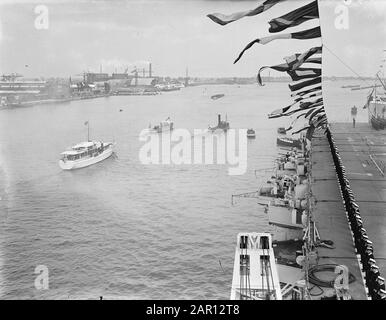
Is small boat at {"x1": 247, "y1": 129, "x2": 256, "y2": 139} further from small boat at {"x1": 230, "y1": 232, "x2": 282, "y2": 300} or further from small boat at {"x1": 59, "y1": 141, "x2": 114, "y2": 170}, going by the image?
small boat at {"x1": 230, "y1": 232, "x2": 282, "y2": 300}

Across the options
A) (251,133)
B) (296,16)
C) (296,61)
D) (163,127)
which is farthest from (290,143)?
(296,16)

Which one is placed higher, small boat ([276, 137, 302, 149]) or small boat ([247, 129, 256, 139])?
small boat ([247, 129, 256, 139])

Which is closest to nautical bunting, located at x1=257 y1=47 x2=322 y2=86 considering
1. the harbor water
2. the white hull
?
the harbor water

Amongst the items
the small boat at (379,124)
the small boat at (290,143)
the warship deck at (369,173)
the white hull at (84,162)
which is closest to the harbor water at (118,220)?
the white hull at (84,162)

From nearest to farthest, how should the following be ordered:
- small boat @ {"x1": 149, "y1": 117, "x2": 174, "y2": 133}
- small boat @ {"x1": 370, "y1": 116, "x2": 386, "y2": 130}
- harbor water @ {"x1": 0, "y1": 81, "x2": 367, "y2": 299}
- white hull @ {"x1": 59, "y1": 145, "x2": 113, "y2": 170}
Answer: harbor water @ {"x1": 0, "y1": 81, "x2": 367, "y2": 299}
white hull @ {"x1": 59, "y1": 145, "x2": 113, "y2": 170}
small boat @ {"x1": 370, "y1": 116, "x2": 386, "y2": 130}
small boat @ {"x1": 149, "y1": 117, "x2": 174, "y2": 133}

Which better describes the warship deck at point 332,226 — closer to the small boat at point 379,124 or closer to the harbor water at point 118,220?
the harbor water at point 118,220

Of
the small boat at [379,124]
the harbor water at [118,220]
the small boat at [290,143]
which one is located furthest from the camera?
the small boat at [290,143]

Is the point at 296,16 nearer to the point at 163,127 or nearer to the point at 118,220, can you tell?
the point at 118,220
